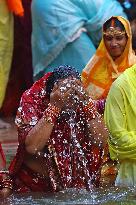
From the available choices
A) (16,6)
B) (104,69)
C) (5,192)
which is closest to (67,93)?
(5,192)

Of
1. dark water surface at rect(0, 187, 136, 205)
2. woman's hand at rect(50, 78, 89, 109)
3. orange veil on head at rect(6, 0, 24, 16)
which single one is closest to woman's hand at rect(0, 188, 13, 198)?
dark water surface at rect(0, 187, 136, 205)

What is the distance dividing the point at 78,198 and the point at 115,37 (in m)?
2.63

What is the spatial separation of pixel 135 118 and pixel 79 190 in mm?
692

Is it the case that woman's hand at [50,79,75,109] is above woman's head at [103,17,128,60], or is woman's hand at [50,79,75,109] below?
above

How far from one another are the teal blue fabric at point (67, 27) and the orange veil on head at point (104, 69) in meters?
2.00

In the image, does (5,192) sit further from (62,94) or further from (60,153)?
(62,94)

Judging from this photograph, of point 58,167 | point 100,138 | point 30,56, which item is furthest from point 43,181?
point 30,56

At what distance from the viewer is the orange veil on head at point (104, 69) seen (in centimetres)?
723

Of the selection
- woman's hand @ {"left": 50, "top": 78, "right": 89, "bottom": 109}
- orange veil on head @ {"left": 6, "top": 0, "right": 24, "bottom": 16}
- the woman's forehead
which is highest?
the woman's forehead

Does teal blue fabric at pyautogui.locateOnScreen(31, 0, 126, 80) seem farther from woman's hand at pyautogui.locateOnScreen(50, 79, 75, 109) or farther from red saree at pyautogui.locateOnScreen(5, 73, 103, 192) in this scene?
woman's hand at pyautogui.locateOnScreen(50, 79, 75, 109)

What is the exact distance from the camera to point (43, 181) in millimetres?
5148

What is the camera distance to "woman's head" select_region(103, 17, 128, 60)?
7168mm

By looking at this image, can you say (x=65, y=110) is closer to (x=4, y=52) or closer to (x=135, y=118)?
(x=135, y=118)

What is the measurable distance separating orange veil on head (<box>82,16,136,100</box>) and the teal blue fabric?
2.00 metres
